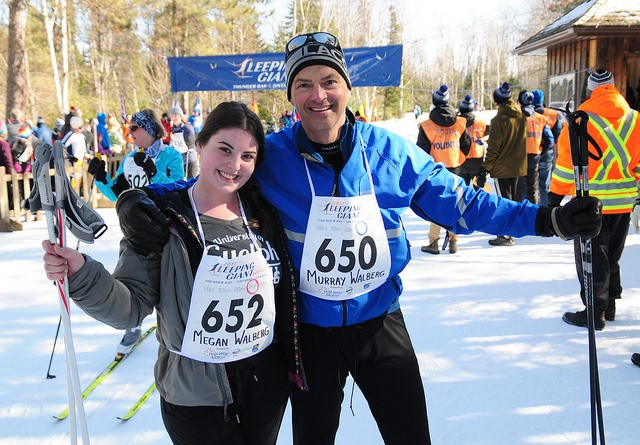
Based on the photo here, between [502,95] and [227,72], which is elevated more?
[227,72]

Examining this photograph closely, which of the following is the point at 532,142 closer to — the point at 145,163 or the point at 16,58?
the point at 145,163

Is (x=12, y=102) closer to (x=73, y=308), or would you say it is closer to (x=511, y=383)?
(x=73, y=308)

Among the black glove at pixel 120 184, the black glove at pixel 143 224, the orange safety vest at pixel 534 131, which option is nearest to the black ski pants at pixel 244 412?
the black glove at pixel 143 224

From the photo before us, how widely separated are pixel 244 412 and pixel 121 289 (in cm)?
64

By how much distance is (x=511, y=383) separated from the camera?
3.33 metres

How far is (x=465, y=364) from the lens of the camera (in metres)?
3.61

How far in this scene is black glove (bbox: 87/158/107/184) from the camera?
4.00 m

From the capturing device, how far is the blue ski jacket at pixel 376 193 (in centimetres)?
194

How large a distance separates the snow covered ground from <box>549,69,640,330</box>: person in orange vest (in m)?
0.67

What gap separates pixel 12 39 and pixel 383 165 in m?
16.0

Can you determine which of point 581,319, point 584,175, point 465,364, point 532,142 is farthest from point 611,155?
point 532,142

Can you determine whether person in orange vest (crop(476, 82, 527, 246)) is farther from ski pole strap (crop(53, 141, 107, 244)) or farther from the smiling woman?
ski pole strap (crop(53, 141, 107, 244))

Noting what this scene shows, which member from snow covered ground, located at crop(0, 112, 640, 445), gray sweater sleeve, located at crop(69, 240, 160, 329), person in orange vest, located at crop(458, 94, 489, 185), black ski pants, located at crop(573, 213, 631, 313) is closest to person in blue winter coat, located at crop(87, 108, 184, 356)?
snow covered ground, located at crop(0, 112, 640, 445)

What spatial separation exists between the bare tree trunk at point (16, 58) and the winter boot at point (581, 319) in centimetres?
1510
